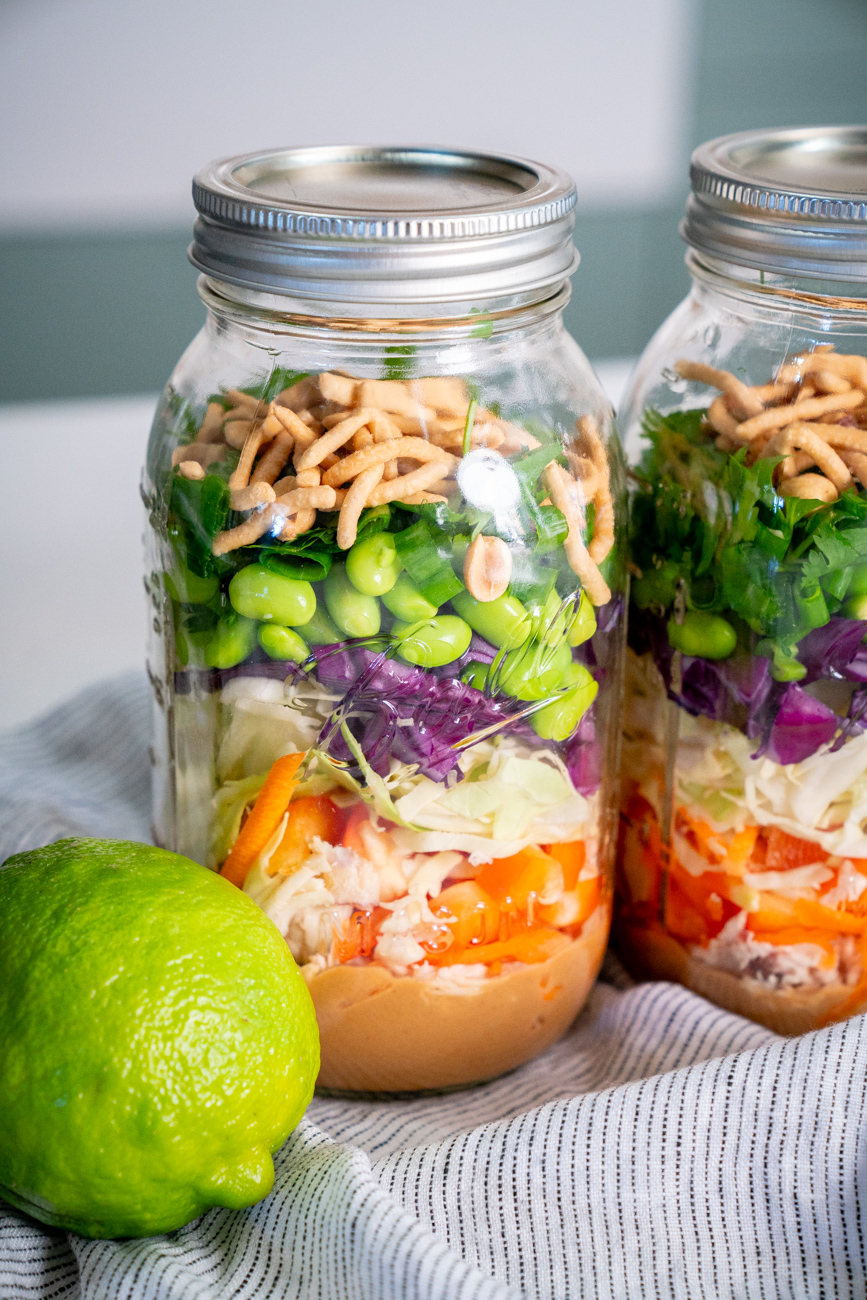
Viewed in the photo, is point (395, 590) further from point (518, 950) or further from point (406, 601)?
point (518, 950)

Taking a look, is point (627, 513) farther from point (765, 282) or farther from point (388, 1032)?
point (388, 1032)

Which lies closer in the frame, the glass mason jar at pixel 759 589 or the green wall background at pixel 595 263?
the glass mason jar at pixel 759 589

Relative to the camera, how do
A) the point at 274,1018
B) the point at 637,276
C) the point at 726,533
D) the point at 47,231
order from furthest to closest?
the point at 637,276 → the point at 47,231 → the point at 726,533 → the point at 274,1018

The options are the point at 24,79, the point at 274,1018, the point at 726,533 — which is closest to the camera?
the point at 274,1018

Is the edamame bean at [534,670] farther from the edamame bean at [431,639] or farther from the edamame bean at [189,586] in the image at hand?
the edamame bean at [189,586]

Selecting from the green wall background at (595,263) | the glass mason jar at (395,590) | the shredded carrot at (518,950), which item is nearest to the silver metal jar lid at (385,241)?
the glass mason jar at (395,590)

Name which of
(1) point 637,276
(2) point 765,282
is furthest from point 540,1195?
(1) point 637,276

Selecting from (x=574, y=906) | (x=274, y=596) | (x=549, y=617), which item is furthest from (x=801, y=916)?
(x=274, y=596)
